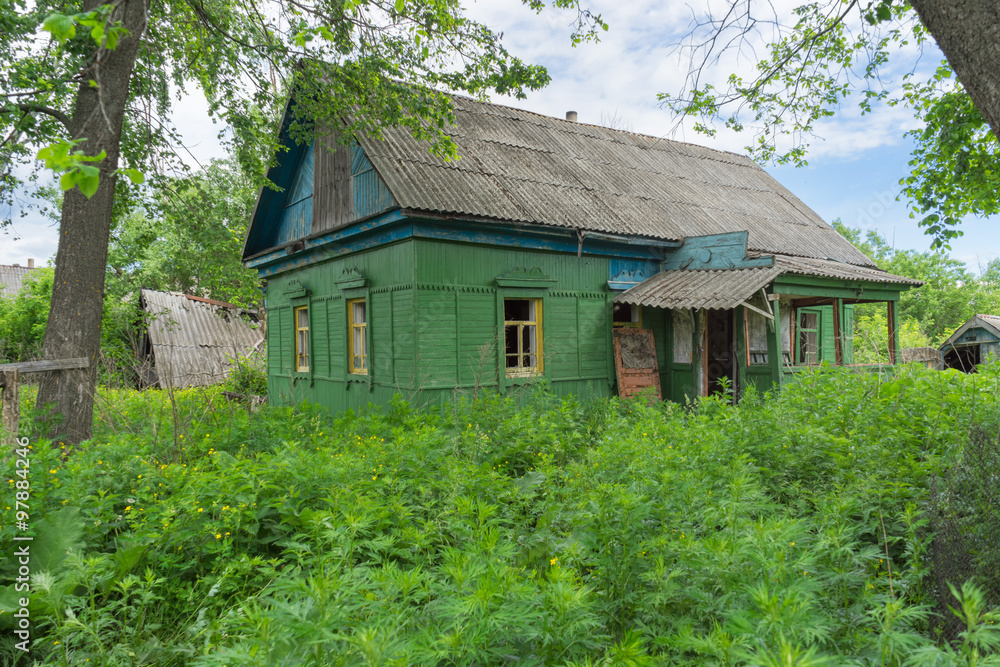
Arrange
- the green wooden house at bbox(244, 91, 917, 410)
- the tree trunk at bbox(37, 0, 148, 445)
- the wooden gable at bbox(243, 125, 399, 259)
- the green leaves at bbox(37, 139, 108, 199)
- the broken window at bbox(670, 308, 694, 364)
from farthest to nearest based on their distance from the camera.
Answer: the broken window at bbox(670, 308, 694, 364) → the wooden gable at bbox(243, 125, 399, 259) → the green wooden house at bbox(244, 91, 917, 410) → the tree trunk at bbox(37, 0, 148, 445) → the green leaves at bbox(37, 139, 108, 199)

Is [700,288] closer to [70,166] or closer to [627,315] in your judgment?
[627,315]

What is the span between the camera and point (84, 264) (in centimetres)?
618

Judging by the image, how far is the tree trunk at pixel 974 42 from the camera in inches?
126

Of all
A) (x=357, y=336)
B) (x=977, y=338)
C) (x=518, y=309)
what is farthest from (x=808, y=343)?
(x=357, y=336)

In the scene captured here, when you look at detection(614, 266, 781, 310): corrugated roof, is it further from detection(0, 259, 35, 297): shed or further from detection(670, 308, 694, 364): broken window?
detection(0, 259, 35, 297): shed

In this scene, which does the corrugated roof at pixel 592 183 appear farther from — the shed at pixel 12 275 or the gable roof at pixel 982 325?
the shed at pixel 12 275

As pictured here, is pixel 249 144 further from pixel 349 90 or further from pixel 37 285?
pixel 37 285

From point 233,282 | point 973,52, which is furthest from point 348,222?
point 233,282

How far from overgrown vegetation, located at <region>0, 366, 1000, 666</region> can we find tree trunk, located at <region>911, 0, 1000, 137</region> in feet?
6.33

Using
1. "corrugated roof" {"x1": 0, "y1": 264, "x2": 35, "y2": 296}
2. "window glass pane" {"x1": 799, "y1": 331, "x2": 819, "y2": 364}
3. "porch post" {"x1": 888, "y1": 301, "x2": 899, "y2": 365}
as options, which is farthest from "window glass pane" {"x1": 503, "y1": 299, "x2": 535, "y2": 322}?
"corrugated roof" {"x1": 0, "y1": 264, "x2": 35, "y2": 296}

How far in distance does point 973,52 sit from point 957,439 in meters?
2.48

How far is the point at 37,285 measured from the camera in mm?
20594

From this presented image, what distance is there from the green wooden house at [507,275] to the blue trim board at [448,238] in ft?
0.10

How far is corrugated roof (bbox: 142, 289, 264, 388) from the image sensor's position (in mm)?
17737
